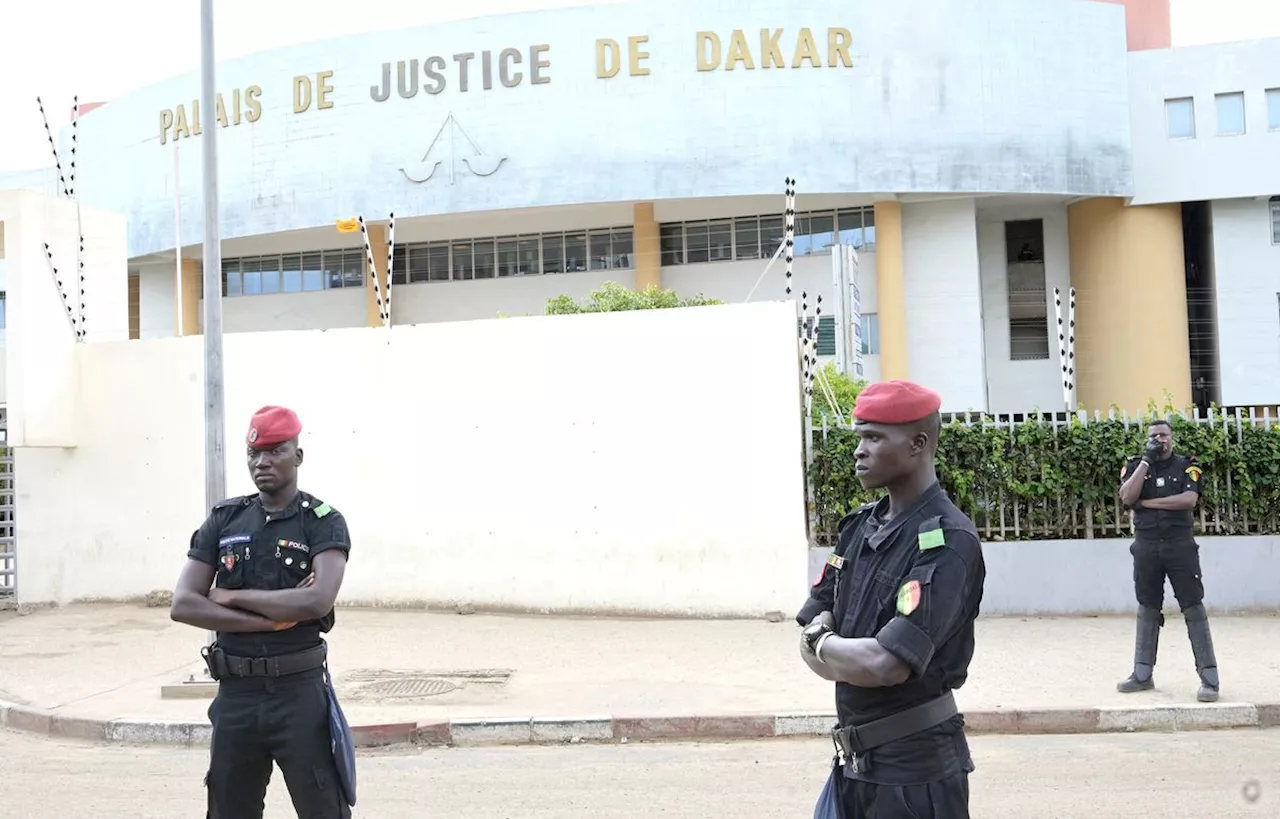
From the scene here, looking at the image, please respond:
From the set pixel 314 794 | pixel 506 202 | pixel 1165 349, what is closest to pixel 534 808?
pixel 314 794

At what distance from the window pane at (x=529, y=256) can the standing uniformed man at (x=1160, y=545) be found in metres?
23.3

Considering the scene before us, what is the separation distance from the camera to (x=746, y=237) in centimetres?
2875

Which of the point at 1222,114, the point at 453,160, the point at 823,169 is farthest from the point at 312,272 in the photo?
the point at 1222,114

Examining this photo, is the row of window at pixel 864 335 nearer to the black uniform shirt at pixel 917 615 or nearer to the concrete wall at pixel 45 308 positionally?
the concrete wall at pixel 45 308

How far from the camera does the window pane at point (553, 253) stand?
1177 inches

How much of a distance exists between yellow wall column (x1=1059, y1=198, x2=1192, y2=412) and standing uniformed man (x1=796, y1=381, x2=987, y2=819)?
87.8 ft

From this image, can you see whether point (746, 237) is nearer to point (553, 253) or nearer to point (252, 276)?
point (553, 253)

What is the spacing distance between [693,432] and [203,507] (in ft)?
18.2

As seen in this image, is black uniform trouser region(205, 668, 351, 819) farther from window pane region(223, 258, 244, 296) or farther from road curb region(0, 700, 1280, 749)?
window pane region(223, 258, 244, 296)

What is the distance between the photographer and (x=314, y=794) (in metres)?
3.71

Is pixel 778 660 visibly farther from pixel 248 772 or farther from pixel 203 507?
pixel 203 507

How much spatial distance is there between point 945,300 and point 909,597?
26.2 meters

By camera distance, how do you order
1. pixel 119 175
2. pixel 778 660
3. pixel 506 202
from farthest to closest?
pixel 119 175
pixel 506 202
pixel 778 660

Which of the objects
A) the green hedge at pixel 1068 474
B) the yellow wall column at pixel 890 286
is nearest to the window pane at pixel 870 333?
the yellow wall column at pixel 890 286
